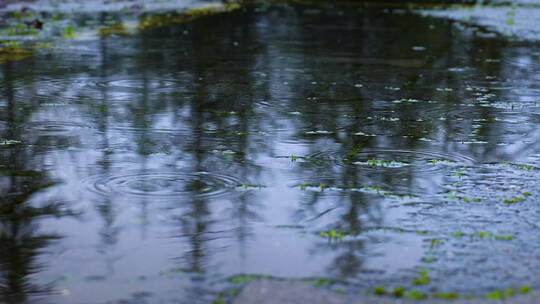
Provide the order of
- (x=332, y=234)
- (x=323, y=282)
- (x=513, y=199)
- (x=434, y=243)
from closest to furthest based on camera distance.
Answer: (x=323, y=282), (x=434, y=243), (x=332, y=234), (x=513, y=199)

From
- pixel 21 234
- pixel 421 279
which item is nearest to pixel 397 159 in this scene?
pixel 421 279

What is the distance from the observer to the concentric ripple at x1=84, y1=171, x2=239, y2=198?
212 inches

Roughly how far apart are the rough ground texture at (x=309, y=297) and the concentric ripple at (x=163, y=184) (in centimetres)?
159

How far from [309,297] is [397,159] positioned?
8.99 ft

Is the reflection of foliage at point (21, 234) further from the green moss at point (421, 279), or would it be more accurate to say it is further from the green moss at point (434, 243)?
the green moss at point (434, 243)

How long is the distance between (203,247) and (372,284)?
3.19ft

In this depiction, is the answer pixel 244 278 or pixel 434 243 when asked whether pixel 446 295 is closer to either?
pixel 434 243

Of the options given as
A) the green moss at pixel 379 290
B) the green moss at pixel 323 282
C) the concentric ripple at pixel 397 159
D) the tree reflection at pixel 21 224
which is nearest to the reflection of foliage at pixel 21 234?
the tree reflection at pixel 21 224

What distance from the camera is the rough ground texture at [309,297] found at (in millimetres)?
3670

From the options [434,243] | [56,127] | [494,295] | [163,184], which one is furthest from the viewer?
[56,127]

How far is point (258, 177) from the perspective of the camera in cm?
577

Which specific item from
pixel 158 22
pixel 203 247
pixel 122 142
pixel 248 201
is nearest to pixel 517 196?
pixel 248 201

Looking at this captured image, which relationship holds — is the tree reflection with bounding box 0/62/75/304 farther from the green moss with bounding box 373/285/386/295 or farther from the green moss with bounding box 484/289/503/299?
the green moss with bounding box 484/289/503/299

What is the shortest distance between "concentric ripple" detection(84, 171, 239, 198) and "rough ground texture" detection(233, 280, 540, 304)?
62.5 inches
